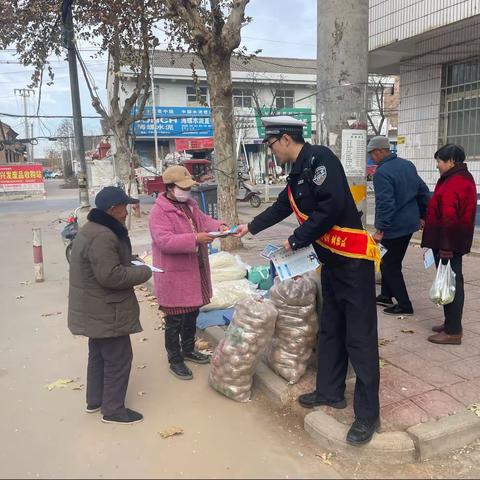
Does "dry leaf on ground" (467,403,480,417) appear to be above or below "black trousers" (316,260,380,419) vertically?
below

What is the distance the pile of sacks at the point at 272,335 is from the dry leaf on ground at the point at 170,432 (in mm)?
553

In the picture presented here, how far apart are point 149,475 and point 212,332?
2.24m

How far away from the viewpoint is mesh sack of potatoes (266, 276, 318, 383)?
3621 millimetres

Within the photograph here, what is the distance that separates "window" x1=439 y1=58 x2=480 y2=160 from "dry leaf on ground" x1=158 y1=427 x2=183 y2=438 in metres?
8.03

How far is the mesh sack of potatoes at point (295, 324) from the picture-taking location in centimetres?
362

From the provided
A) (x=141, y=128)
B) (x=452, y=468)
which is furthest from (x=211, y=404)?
(x=141, y=128)

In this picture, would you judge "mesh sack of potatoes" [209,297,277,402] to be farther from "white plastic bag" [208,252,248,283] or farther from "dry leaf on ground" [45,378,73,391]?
"white plastic bag" [208,252,248,283]

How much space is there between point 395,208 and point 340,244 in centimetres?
219

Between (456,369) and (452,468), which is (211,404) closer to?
(452,468)

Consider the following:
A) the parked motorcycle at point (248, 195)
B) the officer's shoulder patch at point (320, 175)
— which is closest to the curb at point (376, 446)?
the officer's shoulder patch at point (320, 175)

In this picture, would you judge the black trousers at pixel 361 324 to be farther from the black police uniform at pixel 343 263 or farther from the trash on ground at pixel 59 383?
the trash on ground at pixel 59 383

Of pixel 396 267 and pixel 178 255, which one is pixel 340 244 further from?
pixel 396 267

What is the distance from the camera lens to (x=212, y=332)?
16.4ft

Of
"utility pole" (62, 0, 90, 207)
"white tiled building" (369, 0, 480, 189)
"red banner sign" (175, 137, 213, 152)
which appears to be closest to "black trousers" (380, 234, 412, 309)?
"white tiled building" (369, 0, 480, 189)
